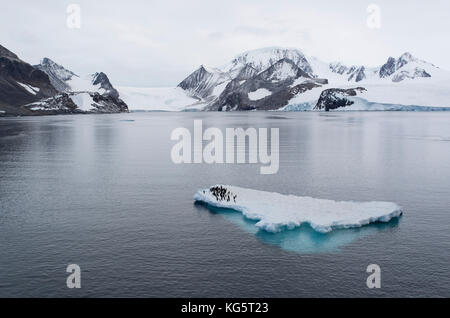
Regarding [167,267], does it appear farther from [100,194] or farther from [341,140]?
[341,140]

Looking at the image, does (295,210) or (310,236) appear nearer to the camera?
(310,236)

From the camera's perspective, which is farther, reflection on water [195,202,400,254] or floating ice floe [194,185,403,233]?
floating ice floe [194,185,403,233]

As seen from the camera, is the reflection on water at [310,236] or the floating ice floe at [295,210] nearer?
the reflection on water at [310,236]

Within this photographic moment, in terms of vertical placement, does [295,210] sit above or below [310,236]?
above
